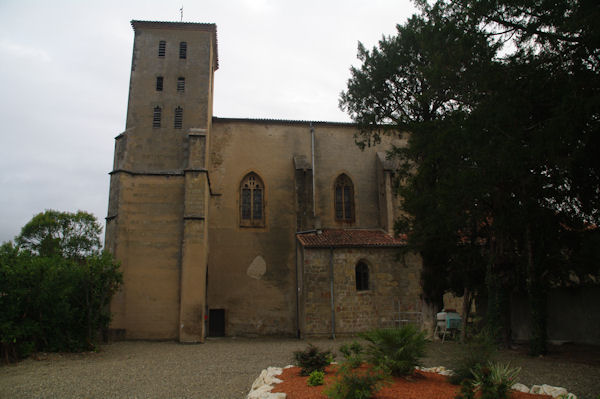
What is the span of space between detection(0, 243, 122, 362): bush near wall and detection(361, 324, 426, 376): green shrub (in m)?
11.3

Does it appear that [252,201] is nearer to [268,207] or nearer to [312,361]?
[268,207]

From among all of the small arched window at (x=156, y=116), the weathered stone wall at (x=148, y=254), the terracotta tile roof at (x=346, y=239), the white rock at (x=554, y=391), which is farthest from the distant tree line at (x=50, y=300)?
the white rock at (x=554, y=391)

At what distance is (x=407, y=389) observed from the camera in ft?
23.0

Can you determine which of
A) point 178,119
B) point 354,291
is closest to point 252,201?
point 178,119

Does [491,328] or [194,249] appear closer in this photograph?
[491,328]

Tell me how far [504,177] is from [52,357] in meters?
14.9

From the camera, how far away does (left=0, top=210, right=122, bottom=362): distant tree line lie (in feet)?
45.0

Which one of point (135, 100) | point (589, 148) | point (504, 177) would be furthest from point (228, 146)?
point (589, 148)

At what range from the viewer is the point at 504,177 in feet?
39.3

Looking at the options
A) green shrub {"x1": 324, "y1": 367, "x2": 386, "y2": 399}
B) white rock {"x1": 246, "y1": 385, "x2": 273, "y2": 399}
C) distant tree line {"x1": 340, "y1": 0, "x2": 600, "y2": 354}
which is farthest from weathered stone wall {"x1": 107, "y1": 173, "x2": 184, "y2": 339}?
green shrub {"x1": 324, "y1": 367, "x2": 386, "y2": 399}

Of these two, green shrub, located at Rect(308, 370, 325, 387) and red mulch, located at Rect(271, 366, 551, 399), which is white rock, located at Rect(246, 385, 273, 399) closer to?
red mulch, located at Rect(271, 366, 551, 399)

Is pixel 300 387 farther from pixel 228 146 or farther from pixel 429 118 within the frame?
pixel 228 146

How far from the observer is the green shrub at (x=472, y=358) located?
7.13 m

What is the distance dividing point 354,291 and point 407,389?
47.0 ft
